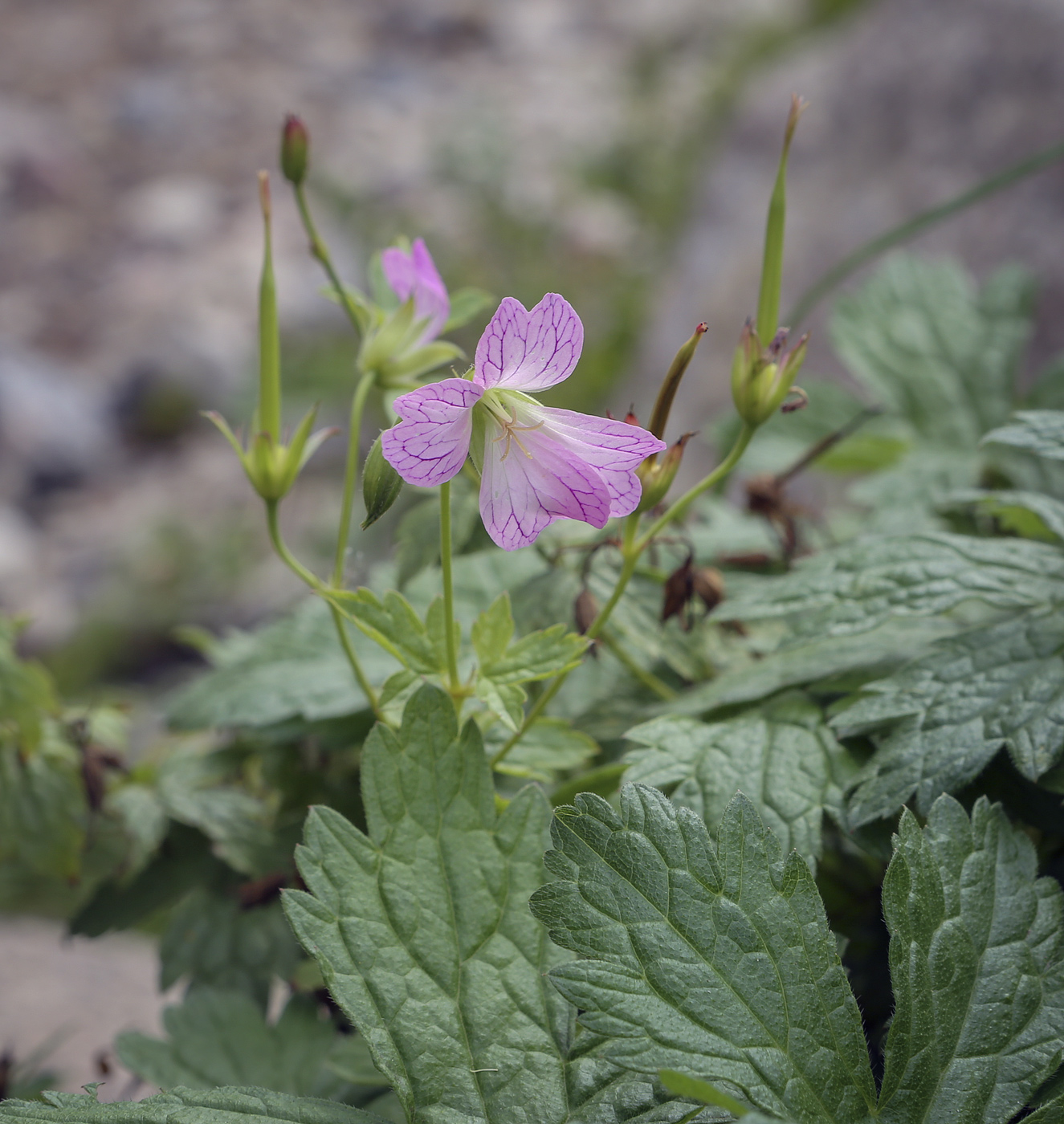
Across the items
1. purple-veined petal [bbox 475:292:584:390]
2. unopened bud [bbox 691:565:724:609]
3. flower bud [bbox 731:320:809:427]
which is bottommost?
unopened bud [bbox 691:565:724:609]

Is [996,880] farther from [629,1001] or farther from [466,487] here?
[466,487]

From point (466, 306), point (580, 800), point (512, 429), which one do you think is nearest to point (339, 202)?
point (466, 306)

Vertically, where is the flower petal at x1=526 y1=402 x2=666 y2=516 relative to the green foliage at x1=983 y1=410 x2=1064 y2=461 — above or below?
above

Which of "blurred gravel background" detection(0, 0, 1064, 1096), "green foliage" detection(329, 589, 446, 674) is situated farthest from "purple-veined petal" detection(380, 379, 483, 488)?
"blurred gravel background" detection(0, 0, 1064, 1096)

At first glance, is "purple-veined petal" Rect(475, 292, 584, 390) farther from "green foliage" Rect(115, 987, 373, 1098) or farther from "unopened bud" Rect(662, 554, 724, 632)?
"green foliage" Rect(115, 987, 373, 1098)

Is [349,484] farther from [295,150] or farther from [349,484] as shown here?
[295,150]

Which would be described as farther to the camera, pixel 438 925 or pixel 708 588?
pixel 708 588

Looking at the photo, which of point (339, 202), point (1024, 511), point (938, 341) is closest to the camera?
point (1024, 511)
